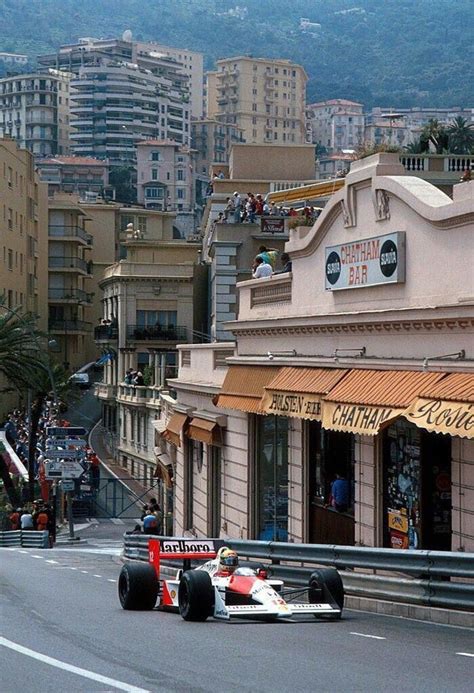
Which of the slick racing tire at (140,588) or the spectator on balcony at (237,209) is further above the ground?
the spectator on balcony at (237,209)

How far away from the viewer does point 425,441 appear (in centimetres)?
2075

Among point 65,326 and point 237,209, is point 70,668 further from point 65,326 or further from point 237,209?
point 65,326

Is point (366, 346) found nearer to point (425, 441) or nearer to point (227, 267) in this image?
point (425, 441)

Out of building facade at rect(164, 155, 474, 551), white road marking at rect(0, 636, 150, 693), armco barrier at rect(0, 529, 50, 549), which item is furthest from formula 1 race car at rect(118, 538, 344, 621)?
armco barrier at rect(0, 529, 50, 549)

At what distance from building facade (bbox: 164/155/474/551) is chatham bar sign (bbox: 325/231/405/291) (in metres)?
0.04

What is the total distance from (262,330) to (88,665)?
50.5 feet

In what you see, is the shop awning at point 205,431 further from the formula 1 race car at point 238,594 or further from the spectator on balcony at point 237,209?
the spectator on balcony at point 237,209

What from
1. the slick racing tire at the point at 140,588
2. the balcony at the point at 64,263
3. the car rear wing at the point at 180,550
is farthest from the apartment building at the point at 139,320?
the slick racing tire at the point at 140,588

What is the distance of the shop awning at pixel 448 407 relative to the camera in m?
17.6

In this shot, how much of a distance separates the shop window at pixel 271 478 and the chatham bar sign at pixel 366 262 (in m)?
3.54

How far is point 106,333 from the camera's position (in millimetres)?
75062

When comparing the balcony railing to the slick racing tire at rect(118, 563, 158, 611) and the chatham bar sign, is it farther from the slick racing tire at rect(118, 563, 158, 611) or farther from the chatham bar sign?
the slick racing tire at rect(118, 563, 158, 611)

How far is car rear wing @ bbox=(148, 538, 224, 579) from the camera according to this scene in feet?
63.3

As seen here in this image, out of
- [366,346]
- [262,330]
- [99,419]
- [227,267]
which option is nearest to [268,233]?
[227,267]
